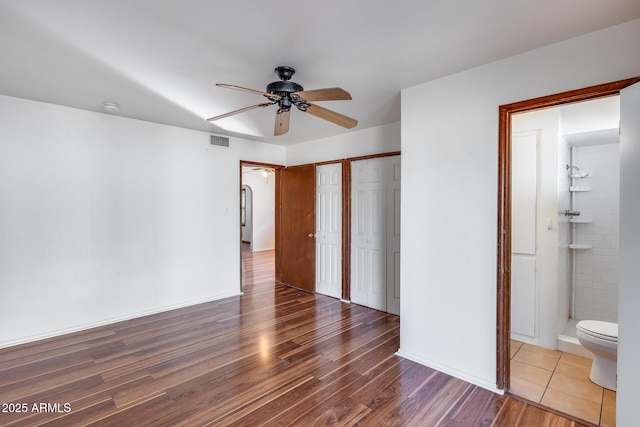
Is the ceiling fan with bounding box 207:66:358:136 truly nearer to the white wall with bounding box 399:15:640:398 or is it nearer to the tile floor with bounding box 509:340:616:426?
the white wall with bounding box 399:15:640:398

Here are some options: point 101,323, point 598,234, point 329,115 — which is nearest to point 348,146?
point 329,115

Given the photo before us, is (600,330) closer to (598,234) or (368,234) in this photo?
(598,234)

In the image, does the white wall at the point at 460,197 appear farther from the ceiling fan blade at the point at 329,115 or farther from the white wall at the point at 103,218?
the white wall at the point at 103,218


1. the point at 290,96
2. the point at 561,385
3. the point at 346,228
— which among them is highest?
the point at 290,96

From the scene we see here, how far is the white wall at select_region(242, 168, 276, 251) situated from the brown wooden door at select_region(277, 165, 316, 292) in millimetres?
3993

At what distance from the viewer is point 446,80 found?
8.49ft

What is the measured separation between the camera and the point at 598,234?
3.66m

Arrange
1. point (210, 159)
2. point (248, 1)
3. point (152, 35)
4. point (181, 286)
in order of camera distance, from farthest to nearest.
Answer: point (210, 159), point (181, 286), point (152, 35), point (248, 1)

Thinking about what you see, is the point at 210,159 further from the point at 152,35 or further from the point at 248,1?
the point at 248,1

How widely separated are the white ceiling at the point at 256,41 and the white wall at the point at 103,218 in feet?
1.85

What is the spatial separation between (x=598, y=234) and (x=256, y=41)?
4318mm

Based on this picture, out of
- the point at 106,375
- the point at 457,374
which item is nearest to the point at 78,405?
the point at 106,375

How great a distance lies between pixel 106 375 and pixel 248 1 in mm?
2964

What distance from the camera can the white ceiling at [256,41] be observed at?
5.61 feet
